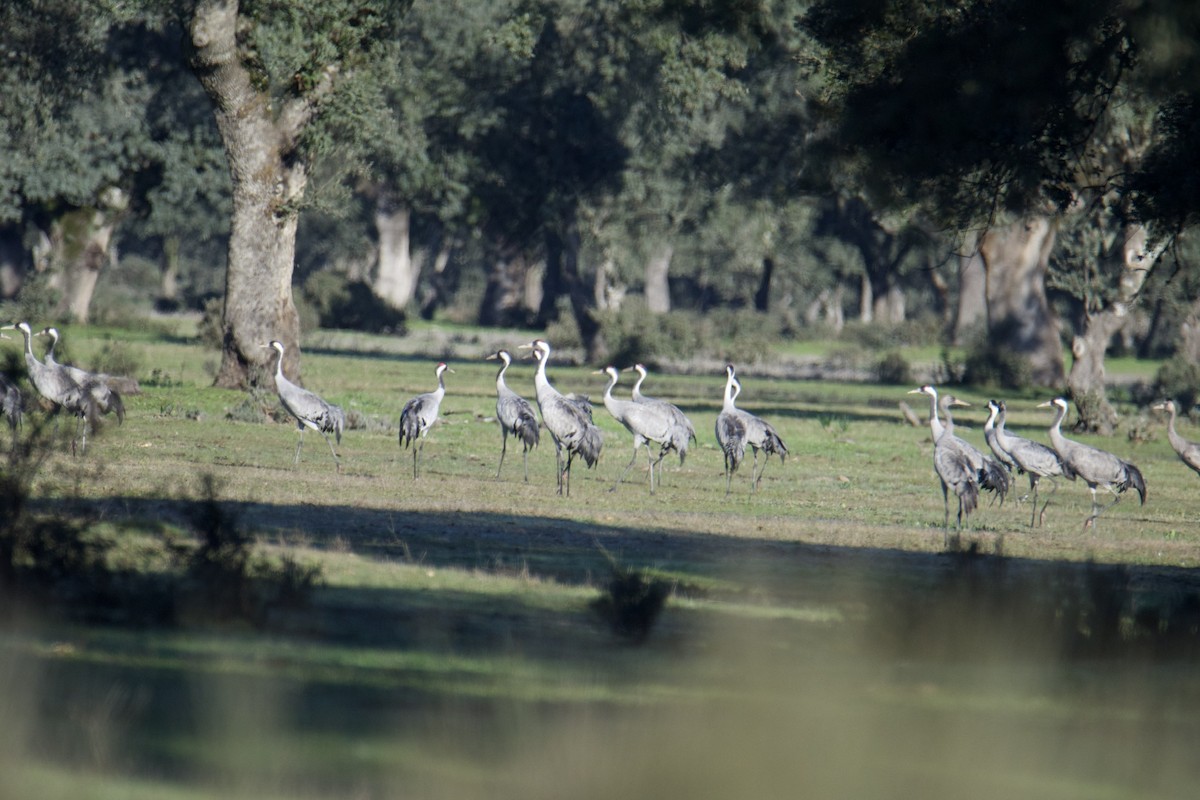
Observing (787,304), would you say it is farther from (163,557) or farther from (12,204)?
(163,557)

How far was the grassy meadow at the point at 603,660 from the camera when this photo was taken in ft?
21.8

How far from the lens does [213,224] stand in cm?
6219

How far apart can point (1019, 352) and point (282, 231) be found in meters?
30.1

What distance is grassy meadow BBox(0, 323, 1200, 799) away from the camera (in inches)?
262

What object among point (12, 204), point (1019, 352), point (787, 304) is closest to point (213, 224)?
point (12, 204)

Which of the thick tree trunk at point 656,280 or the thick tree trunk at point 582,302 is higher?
the thick tree trunk at point 656,280

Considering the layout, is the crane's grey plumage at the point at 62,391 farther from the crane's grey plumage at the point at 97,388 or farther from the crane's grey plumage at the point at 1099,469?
the crane's grey plumage at the point at 1099,469

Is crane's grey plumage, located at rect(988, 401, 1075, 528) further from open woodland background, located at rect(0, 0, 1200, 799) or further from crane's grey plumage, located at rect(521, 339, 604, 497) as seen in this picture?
crane's grey plumage, located at rect(521, 339, 604, 497)

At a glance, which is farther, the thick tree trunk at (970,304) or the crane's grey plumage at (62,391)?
the thick tree trunk at (970,304)

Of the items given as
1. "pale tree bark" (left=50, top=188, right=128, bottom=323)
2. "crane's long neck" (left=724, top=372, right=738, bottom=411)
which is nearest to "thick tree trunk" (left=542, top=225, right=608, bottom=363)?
"pale tree bark" (left=50, top=188, right=128, bottom=323)

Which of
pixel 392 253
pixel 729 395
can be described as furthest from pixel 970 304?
pixel 729 395

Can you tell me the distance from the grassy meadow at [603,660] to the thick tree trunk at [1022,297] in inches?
1308

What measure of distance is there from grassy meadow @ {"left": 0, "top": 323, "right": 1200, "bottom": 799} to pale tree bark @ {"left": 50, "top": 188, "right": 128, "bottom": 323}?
3854cm

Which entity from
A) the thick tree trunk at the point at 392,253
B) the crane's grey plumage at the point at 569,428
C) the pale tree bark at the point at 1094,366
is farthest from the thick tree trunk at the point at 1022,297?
the thick tree trunk at the point at 392,253
